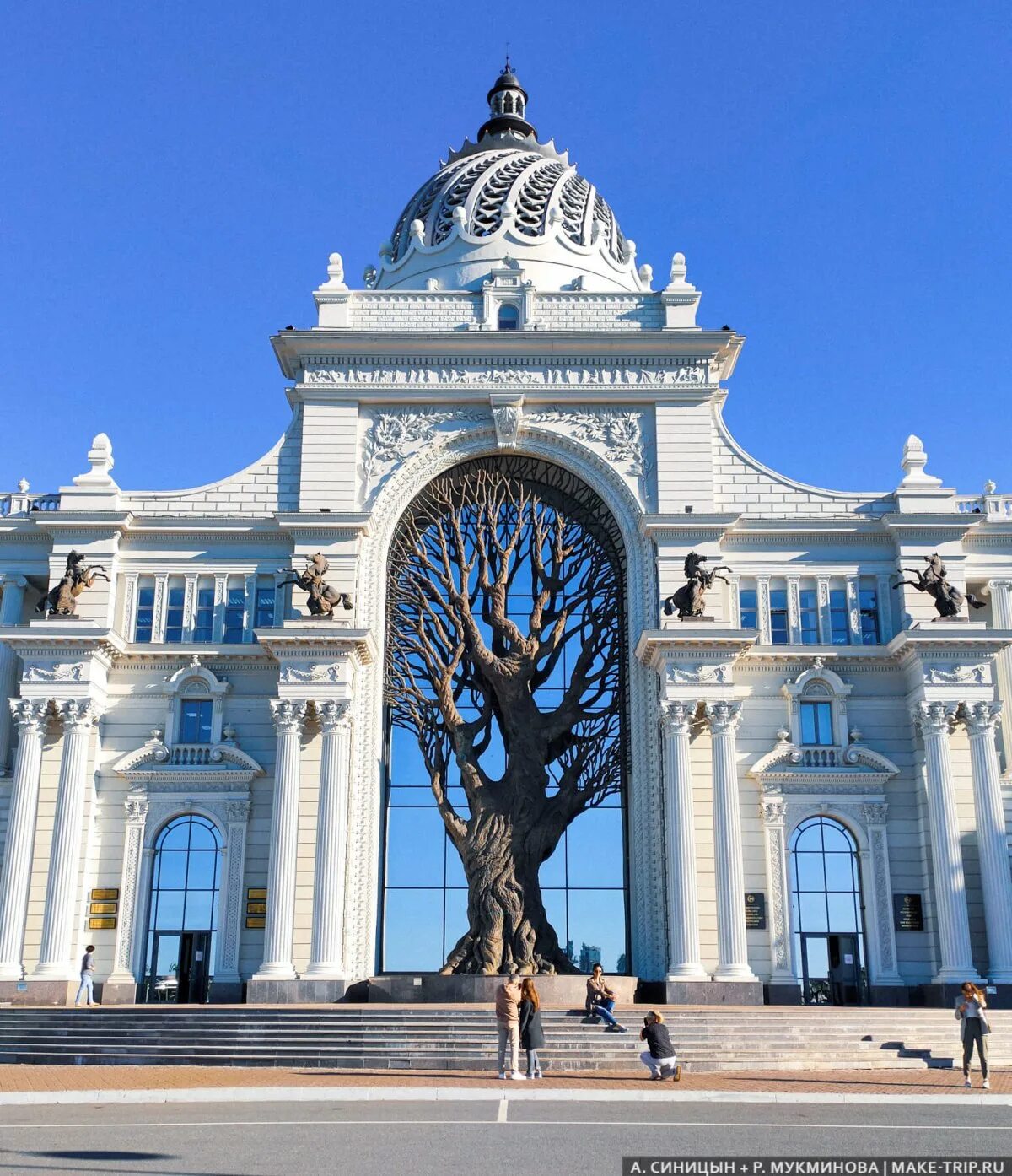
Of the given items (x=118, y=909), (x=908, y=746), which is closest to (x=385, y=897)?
(x=118, y=909)

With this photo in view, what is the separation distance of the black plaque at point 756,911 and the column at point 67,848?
19.3 metres

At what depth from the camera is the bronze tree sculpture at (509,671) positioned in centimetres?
4000

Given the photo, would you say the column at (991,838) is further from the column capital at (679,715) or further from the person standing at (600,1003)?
the person standing at (600,1003)

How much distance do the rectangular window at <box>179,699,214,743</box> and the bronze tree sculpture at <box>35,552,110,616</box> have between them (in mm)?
4431

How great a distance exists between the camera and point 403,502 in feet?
139

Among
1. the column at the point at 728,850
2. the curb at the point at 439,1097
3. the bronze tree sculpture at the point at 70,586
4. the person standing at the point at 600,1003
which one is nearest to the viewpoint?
the curb at the point at 439,1097

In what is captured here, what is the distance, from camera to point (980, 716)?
38625 mm

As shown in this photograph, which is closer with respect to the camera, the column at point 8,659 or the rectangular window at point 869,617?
the column at point 8,659

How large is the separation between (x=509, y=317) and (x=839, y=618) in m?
14.7

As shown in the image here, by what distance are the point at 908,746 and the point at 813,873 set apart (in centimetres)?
483

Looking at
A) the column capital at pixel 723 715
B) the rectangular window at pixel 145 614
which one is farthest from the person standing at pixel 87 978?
the column capital at pixel 723 715

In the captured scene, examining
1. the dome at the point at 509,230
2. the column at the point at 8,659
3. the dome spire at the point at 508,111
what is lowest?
the column at the point at 8,659

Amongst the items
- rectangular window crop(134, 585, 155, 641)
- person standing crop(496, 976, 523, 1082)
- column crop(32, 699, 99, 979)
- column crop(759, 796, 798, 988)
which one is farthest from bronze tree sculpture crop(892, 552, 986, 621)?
column crop(32, 699, 99, 979)

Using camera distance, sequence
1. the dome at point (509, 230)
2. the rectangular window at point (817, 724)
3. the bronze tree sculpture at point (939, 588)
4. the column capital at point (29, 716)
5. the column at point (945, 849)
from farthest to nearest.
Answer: the dome at point (509, 230) → the rectangular window at point (817, 724) → the bronze tree sculpture at point (939, 588) → the column capital at point (29, 716) → the column at point (945, 849)
